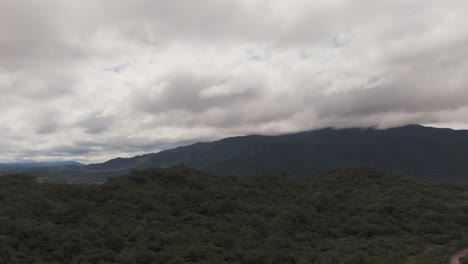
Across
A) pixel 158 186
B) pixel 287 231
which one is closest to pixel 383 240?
pixel 287 231

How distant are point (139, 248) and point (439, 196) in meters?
87.5

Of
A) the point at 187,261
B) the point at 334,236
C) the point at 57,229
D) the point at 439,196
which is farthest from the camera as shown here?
the point at 439,196

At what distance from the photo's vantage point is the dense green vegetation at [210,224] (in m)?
42.8

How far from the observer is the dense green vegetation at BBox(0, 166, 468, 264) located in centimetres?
4275

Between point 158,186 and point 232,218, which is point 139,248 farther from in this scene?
point 158,186

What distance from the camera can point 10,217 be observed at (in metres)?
48.7

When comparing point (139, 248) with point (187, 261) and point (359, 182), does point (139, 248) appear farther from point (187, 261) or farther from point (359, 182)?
point (359, 182)

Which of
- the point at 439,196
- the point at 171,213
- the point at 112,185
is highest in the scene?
the point at 112,185

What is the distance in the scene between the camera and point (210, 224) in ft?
185

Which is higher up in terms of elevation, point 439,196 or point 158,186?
point 158,186

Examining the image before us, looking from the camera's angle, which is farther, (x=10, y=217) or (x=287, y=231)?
(x=287, y=231)

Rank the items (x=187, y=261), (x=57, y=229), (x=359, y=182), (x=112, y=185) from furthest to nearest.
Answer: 1. (x=359, y=182)
2. (x=112, y=185)
3. (x=57, y=229)
4. (x=187, y=261)

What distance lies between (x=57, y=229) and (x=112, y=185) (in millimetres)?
24384

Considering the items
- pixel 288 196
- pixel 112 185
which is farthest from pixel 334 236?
pixel 112 185
